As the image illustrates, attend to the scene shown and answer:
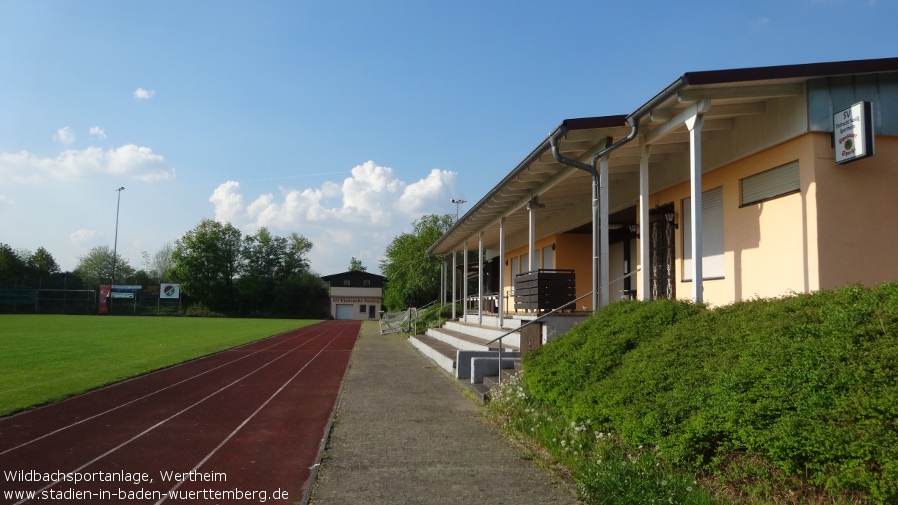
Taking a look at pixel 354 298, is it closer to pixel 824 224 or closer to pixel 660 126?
pixel 660 126

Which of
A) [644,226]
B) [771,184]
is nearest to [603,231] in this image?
[644,226]

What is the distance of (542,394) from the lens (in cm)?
818

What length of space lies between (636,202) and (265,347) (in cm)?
1763

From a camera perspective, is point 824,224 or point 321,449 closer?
point 321,449

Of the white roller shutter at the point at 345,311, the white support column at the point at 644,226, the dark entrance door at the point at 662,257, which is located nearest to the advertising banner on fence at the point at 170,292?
the white roller shutter at the point at 345,311

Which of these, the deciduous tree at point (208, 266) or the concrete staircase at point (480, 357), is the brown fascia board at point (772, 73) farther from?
the deciduous tree at point (208, 266)

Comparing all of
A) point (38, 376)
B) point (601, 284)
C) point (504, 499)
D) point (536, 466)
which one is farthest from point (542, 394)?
point (38, 376)

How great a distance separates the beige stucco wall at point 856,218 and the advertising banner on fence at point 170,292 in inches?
3278

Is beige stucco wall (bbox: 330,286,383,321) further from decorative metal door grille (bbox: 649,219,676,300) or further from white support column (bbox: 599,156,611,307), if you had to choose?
white support column (bbox: 599,156,611,307)

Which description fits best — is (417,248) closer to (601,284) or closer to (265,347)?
(265,347)

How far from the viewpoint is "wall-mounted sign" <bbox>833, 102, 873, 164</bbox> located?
8531 millimetres

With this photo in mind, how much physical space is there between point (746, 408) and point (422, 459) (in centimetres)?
361

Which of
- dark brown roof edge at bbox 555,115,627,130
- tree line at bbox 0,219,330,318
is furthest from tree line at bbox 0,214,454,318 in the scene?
dark brown roof edge at bbox 555,115,627,130

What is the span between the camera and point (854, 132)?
8.69 m
